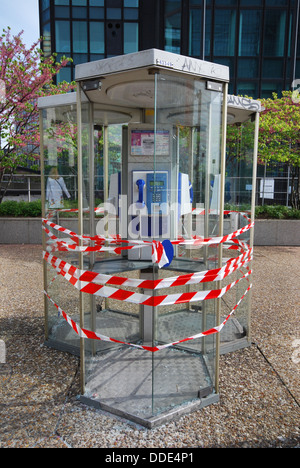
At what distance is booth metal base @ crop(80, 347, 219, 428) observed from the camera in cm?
300

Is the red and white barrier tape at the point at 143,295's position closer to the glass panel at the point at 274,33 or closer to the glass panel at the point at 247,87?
the glass panel at the point at 247,87

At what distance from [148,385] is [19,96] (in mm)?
8096

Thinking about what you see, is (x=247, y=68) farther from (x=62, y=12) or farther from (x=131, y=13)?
(x=62, y=12)

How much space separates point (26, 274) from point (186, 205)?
13.9 ft

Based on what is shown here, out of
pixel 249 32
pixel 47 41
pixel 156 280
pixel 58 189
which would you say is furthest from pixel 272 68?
pixel 156 280

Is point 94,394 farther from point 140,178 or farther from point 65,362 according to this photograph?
point 140,178

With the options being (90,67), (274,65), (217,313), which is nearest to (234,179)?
(217,313)

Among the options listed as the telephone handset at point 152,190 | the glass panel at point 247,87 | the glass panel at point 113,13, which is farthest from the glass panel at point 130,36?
the telephone handset at point 152,190

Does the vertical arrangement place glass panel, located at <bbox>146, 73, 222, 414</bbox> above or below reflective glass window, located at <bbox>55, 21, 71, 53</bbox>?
below

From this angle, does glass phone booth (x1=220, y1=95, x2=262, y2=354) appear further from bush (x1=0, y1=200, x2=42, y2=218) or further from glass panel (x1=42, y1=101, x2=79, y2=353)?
bush (x1=0, y1=200, x2=42, y2=218)

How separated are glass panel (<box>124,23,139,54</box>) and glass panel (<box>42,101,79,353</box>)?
55.2 feet

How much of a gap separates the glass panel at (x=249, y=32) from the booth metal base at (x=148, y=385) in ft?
59.2

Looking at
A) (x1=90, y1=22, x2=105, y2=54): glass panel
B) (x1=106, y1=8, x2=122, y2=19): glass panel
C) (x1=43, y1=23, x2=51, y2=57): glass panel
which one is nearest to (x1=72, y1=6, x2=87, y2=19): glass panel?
(x1=90, y1=22, x2=105, y2=54): glass panel

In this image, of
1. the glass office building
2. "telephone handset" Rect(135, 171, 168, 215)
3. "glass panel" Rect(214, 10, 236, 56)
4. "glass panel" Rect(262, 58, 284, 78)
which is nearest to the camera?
"telephone handset" Rect(135, 171, 168, 215)
